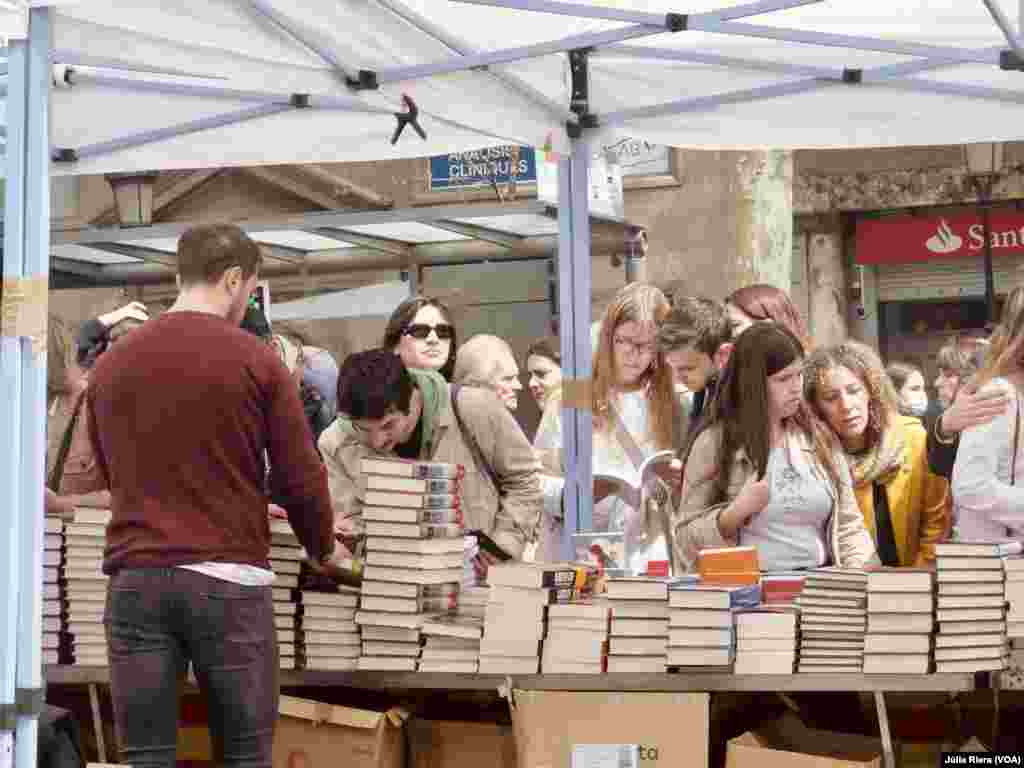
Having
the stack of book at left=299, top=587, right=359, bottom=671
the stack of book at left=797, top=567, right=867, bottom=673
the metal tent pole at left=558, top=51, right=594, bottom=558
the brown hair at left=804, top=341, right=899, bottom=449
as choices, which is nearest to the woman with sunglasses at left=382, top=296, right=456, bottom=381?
the metal tent pole at left=558, top=51, right=594, bottom=558

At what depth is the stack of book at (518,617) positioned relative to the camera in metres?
4.54

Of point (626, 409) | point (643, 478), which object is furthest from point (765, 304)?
point (643, 478)

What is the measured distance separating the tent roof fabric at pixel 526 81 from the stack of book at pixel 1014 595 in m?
1.39

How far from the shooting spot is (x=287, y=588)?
4.69 meters

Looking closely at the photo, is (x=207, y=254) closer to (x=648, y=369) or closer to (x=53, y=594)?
(x=53, y=594)

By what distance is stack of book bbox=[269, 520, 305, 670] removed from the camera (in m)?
4.68

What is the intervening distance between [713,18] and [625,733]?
6.24 ft

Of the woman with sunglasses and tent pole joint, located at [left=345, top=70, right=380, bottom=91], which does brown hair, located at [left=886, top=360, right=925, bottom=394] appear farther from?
tent pole joint, located at [left=345, top=70, right=380, bottom=91]

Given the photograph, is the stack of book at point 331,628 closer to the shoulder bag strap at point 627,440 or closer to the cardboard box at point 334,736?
the cardboard box at point 334,736

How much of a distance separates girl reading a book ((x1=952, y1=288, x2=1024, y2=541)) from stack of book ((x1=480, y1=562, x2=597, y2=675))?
1228 mm

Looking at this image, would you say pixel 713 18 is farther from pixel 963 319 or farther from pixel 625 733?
pixel 963 319

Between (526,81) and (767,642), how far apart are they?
189cm

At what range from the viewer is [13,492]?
3.46 meters

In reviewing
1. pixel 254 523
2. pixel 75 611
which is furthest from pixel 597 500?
pixel 254 523
